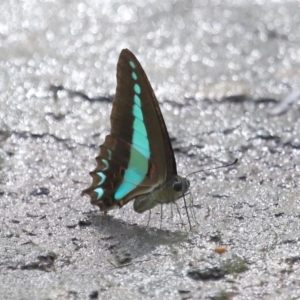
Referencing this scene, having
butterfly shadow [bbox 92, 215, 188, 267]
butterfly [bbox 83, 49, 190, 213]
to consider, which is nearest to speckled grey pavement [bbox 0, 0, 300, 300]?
butterfly shadow [bbox 92, 215, 188, 267]

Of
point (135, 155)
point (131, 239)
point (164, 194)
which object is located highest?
point (135, 155)

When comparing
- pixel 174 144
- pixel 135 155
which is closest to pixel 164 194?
pixel 135 155

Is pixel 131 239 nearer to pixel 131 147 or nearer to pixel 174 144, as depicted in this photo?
pixel 131 147

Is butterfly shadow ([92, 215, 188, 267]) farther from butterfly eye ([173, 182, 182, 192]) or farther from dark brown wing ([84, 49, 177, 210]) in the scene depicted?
butterfly eye ([173, 182, 182, 192])

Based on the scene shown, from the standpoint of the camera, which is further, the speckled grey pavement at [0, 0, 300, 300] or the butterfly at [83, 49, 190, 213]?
the butterfly at [83, 49, 190, 213]

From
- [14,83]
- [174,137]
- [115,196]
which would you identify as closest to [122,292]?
[115,196]

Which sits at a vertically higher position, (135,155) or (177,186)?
(135,155)
